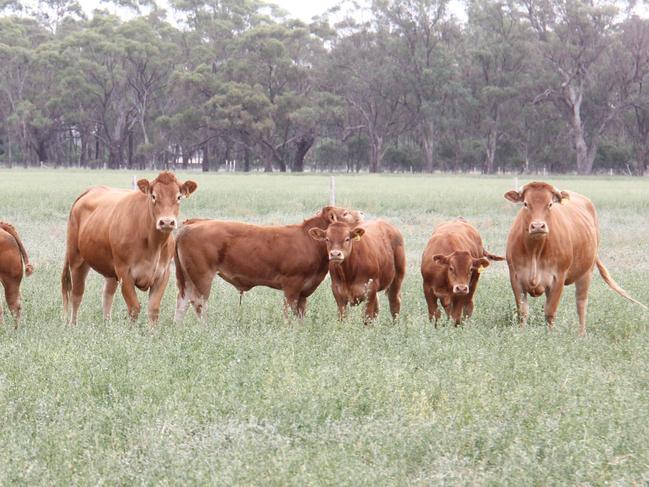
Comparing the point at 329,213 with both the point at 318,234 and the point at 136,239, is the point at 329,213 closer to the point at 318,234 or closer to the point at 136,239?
the point at 318,234

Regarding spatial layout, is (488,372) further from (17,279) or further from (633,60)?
(633,60)

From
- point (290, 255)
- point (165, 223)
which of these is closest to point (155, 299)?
point (165, 223)

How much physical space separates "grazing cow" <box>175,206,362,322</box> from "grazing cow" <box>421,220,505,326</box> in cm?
112

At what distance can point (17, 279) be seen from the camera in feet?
31.1

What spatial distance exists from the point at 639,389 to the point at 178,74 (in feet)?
216

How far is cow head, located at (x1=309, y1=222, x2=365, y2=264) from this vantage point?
964cm

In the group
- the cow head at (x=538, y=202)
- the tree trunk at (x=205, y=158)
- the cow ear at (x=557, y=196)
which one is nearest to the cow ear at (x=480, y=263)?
the cow head at (x=538, y=202)

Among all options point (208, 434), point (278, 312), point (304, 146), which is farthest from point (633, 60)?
point (208, 434)

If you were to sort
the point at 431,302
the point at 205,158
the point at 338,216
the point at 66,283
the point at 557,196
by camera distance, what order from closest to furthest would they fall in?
the point at 557,196 → the point at 431,302 → the point at 338,216 → the point at 66,283 → the point at 205,158

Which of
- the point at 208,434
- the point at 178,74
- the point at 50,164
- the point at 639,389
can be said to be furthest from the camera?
the point at 50,164

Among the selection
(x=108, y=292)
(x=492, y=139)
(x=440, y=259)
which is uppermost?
(x=492, y=139)

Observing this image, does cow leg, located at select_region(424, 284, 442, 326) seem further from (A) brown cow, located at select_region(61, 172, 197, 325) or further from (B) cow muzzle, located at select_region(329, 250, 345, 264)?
(A) brown cow, located at select_region(61, 172, 197, 325)

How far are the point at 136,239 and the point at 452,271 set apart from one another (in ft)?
10.2

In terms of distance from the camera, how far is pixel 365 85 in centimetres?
7062
